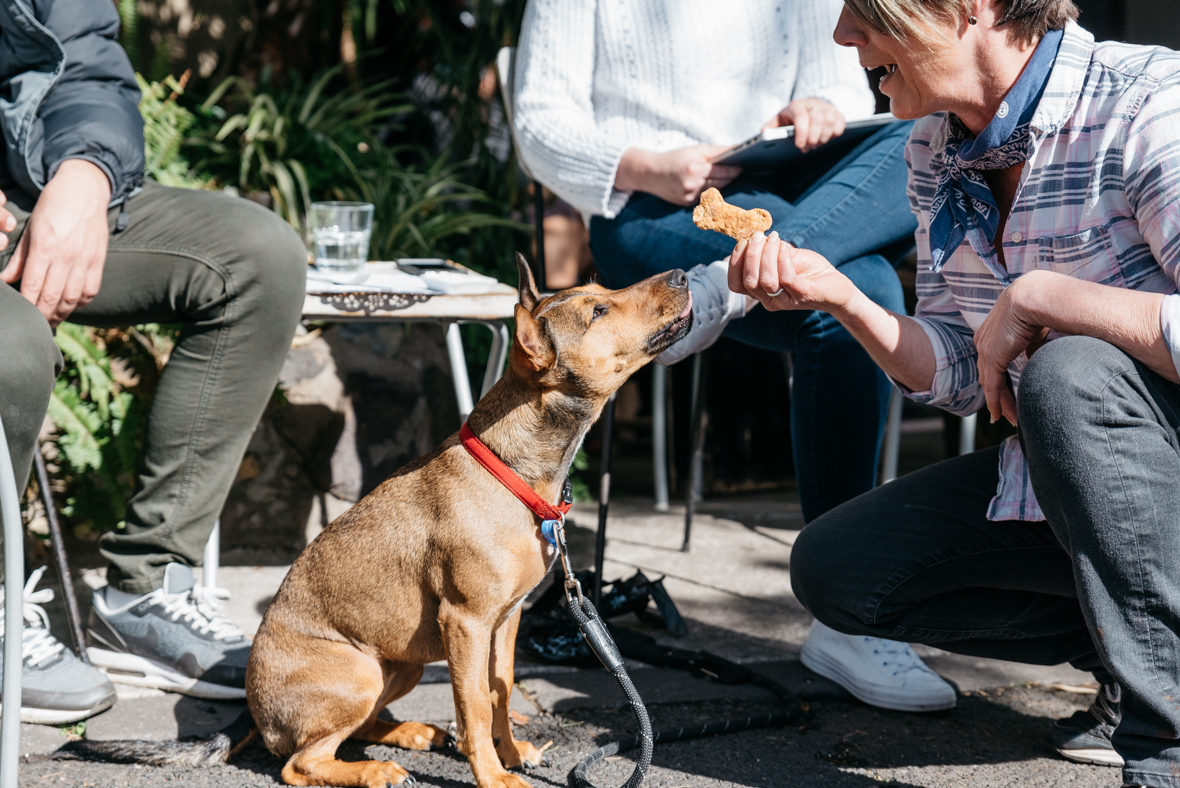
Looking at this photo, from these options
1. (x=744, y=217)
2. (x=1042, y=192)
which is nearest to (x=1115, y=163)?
(x=1042, y=192)

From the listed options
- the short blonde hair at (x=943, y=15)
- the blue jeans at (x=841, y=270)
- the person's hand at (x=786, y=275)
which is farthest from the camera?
the blue jeans at (x=841, y=270)

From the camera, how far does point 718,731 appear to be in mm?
2416

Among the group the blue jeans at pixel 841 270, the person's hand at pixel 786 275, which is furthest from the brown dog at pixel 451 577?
the blue jeans at pixel 841 270

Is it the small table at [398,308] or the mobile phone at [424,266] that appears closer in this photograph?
the small table at [398,308]

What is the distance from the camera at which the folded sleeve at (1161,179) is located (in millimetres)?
1684

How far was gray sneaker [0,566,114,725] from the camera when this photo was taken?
239 centimetres

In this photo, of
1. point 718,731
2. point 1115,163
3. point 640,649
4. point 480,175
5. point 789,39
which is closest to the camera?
point 1115,163

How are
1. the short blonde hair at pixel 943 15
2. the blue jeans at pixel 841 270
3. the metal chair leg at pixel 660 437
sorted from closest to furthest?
1. the short blonde hair at pixel 943 15
2. the blue jeans at pixel 841 270
3. the metal chair leg at pixel 660 437

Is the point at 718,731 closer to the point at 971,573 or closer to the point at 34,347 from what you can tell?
the point at 971,573

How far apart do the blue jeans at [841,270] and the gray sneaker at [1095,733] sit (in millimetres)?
753

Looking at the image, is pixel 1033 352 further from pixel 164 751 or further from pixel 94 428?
pixel 94 428

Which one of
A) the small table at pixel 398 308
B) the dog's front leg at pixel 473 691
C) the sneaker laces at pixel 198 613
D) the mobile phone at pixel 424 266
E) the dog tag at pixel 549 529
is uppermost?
the mobile phone at pixel 424 266

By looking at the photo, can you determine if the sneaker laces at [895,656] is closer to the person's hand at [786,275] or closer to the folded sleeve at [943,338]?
the folded sleeve at [943,338]

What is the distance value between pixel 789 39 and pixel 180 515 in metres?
2.31
